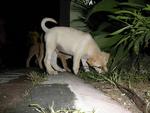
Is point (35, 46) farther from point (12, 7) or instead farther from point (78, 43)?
point (12, 7)

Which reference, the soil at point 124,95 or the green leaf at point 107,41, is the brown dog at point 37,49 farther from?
the soil at point 124,95

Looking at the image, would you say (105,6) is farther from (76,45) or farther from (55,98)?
(55,98)

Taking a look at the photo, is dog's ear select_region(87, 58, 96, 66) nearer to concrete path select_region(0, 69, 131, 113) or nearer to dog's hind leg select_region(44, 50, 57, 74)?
dog's hind leg select_region(44, 50, 57, 74)

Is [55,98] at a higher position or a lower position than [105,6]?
lower

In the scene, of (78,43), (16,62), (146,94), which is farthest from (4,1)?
(146,94)

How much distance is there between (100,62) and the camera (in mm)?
3121

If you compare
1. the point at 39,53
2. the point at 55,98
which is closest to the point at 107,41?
the point at 55,98

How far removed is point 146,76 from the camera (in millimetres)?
2871

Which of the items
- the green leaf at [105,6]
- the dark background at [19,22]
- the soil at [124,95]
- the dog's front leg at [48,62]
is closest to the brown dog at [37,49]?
the dog's front leg at [48,62]

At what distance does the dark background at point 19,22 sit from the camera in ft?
19.9

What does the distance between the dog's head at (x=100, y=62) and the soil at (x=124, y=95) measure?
35 centimetres

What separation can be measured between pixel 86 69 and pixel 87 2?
2.11 feet

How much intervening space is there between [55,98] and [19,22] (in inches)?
171

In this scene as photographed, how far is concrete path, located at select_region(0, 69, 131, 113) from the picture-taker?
2039 mm
